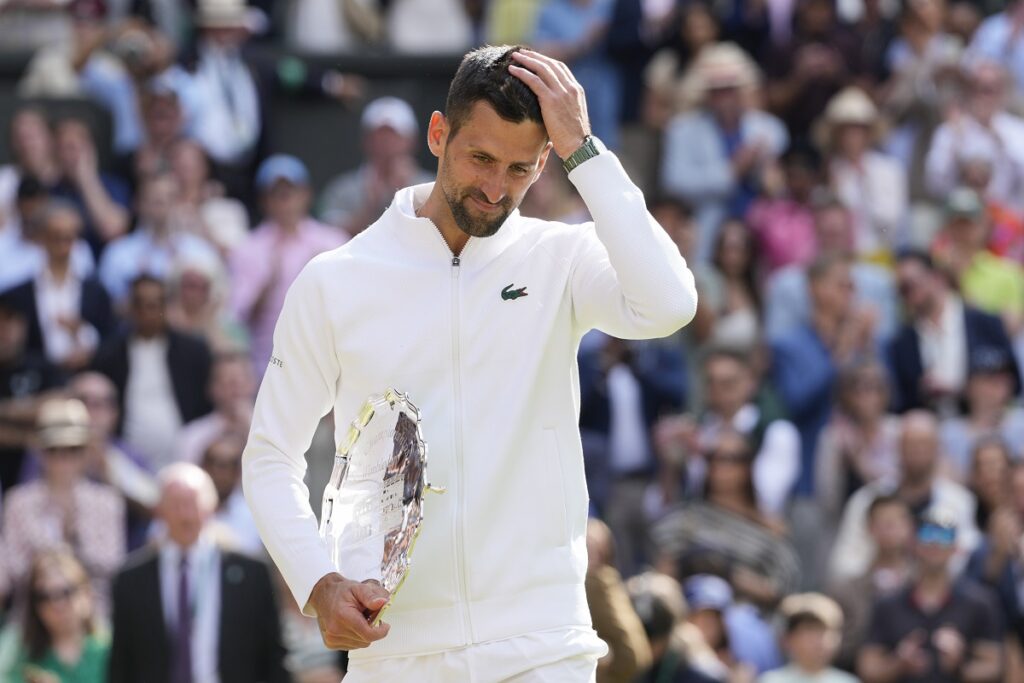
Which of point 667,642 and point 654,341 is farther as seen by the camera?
point 654,341

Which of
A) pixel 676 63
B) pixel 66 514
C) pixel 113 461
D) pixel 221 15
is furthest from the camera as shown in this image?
pixel 676 63

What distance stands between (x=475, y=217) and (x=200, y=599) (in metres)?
5.25

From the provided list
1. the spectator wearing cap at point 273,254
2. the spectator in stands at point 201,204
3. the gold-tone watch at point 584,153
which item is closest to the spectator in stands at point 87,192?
the spectator in stands at point 201,204

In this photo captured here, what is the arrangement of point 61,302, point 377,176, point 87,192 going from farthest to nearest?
point 377,176 < point 87,192 < point 61,302

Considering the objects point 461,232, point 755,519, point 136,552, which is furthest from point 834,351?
point 461,232

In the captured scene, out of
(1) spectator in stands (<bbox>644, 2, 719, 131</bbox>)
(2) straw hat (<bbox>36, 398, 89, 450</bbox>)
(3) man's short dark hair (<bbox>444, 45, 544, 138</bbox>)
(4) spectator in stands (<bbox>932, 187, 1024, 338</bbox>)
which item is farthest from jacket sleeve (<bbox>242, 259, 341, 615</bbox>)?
(1) spectator in stands (<bbox>644, 2, 719, 131</bbox>)

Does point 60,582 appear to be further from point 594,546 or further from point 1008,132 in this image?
point 1008,132

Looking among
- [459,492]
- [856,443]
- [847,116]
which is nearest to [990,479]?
[856,443]

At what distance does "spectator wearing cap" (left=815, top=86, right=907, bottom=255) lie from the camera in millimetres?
13594

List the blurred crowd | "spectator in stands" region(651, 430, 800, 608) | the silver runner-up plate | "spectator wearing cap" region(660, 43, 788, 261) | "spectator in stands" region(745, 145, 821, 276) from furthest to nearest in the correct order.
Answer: "spectator wearing cap" region(660, 43, 788, 261) < "spectator in stands" region(745, 145, 821, 276) < "spectator in stands" region(651, 430, 800, 608) < the blurred crowd < the silver runner-up plate

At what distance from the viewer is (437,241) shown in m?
4.70

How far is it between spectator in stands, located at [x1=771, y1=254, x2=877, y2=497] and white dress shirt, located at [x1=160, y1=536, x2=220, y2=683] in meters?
3.44

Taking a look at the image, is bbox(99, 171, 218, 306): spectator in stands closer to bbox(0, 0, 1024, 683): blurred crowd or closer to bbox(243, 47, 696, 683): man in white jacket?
bbox(0, 0, 1024, 683): blurred crowd

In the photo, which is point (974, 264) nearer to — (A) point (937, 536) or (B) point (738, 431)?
(B) point (738, 431)
